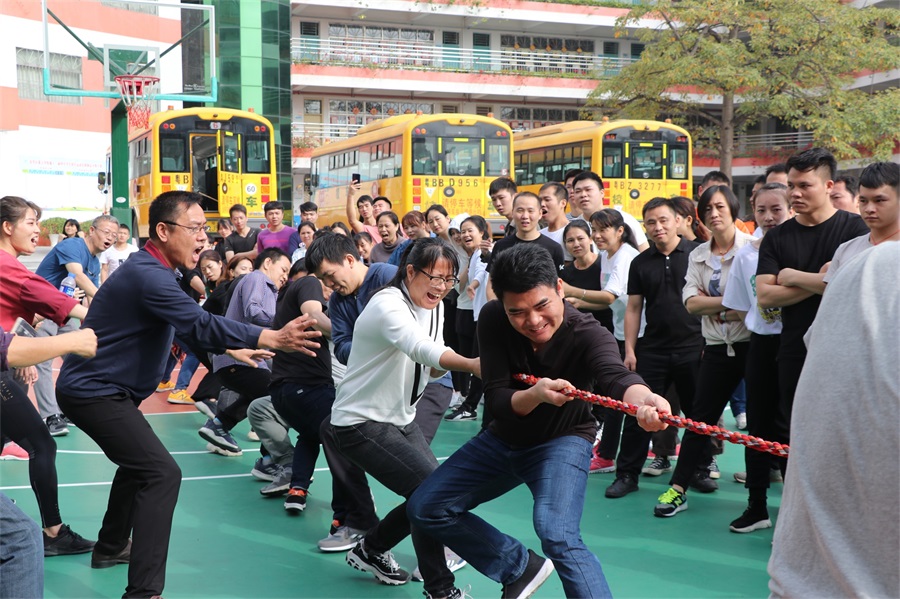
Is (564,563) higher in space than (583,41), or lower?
lower

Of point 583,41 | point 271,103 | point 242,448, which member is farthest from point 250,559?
point 583,41

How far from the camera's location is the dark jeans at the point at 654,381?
5.38 m

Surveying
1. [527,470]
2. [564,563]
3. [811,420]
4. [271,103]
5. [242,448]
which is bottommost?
[242,448]

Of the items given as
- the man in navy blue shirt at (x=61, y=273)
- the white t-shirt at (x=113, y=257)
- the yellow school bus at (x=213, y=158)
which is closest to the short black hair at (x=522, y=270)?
the man in navy blue shirt at (x=61, y=273)

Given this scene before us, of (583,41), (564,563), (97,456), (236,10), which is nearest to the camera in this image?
(564,563)

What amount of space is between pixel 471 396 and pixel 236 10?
1910 centimetres

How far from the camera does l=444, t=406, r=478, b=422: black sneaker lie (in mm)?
7746

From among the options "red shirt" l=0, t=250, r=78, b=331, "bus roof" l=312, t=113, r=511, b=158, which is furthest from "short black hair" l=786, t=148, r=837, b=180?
"bus roof" l=312, t=113, r=511, b=158

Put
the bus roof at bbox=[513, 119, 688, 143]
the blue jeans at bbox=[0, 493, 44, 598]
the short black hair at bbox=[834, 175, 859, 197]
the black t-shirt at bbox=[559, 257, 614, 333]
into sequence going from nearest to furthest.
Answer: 1. the blue jeans at bbox=[0, 493, 44, 598]
2. the short black hair at bbox=[834, 175, 859, 197]
3. the black t-shirt at bbox=[559, 257, 614, 333]
4. the bus roof at bbox=[513, 119, 688, 143]

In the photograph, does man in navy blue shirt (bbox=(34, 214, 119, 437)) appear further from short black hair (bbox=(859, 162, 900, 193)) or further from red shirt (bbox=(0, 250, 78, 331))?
short black hair (bbox=(859, 162, 900, 193))

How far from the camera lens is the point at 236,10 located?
24.0 meters

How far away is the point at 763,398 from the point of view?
4.57 m

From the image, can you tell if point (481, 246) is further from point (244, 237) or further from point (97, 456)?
point (244, 237)

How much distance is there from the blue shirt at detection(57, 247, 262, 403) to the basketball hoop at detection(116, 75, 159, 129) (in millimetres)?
14806
